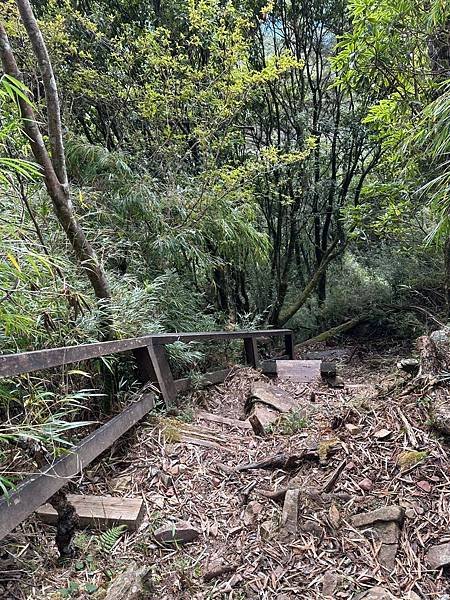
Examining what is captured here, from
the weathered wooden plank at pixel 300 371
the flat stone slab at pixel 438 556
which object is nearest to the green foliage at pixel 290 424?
the flat stone slab at pixel 438 556

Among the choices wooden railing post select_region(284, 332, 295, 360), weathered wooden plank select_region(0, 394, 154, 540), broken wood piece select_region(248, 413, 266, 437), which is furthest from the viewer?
wooden railing post select_region(284, 332, 295, 360)

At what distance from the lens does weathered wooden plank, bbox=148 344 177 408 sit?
7.88ft

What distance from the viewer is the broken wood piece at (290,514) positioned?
4.70 feet

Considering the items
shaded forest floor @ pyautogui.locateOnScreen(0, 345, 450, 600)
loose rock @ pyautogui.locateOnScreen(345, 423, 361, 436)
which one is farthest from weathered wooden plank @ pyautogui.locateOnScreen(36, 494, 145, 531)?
loose rock @ pyautogui.locateOnScreen(345, 423, 361, 436)

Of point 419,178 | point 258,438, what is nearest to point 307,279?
point 419,178

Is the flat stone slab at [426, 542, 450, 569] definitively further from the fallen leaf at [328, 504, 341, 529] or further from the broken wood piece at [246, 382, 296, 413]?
the broken wood piece at [246, 382, 296, 413]

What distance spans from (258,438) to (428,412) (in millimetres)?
959

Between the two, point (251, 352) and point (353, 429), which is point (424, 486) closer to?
point (353, 429)

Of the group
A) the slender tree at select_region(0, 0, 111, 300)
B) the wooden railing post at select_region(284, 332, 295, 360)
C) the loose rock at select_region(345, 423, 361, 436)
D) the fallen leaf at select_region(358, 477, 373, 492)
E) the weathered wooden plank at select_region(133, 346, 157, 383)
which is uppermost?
the slender tree at select_region(0, 0, 111, 300)

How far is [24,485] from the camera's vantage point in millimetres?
1130

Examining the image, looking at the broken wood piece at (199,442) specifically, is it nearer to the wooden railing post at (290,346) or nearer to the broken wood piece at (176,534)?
the broken wood piece at (176,534)

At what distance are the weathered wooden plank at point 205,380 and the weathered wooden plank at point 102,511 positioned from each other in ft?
3.95

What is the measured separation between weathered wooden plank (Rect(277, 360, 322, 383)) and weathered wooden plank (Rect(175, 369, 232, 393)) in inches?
24.8

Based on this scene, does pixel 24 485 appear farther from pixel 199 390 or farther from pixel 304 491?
pixel 199 390
